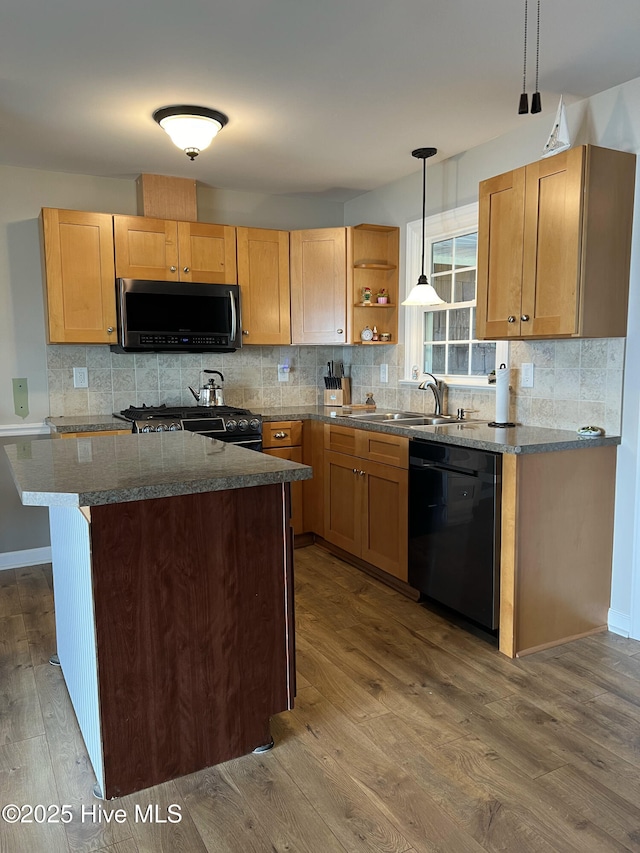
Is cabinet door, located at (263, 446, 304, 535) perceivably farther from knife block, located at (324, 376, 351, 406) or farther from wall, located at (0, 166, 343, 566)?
wall, located at (0, 166, 343, 566)

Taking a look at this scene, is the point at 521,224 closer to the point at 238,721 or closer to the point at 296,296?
the point at 296,296

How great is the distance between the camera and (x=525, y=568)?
2609mm

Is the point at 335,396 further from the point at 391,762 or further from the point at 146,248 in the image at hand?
the point at 391,762

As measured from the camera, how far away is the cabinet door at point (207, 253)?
157 inches

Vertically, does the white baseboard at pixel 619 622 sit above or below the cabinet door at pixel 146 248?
below

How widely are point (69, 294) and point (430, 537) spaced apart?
253 centimetres

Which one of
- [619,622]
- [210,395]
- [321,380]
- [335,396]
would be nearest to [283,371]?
[321,380]

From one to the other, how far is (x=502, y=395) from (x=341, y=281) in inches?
63.5

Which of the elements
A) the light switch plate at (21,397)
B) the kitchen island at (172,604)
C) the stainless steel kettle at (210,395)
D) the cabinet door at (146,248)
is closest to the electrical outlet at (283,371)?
the stainless steel kettle at (210,395)

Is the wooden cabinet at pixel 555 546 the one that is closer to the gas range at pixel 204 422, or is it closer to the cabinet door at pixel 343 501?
the cabinet door at pixel 343 501

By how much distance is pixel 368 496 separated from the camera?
3570 mm

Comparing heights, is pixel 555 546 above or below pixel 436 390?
below

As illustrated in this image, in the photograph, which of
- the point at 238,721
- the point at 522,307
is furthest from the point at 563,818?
the point at 522,307

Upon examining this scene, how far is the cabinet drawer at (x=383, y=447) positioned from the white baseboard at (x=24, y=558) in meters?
2.15
